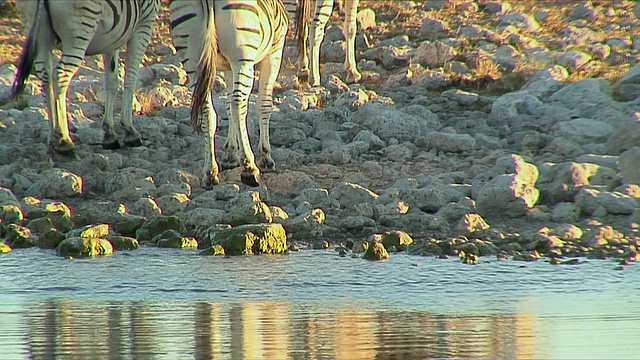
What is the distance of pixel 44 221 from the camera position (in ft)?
33.0

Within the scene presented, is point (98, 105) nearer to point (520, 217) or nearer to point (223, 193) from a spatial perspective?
point (223, 193)

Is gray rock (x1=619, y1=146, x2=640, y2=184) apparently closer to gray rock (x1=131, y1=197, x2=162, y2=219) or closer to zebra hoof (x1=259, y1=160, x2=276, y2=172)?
zebra hoof (x1=259, y1=160, x2=276, y2=172)

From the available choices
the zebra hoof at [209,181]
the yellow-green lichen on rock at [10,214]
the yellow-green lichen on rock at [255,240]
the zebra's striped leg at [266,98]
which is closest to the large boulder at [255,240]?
the yellow-green lichen on rock at [255,240]

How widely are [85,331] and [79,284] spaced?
1.78 metres

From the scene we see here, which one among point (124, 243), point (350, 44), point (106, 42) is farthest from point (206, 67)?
point (350, 44)

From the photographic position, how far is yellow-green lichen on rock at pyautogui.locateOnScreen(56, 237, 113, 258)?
907cm

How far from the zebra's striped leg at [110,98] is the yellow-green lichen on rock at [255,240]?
154 inches

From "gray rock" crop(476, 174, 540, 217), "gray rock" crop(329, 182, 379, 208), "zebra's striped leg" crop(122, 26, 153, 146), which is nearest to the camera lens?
"gray rock" crop(476, 174, 540, 217)

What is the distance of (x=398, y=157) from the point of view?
1248 cm

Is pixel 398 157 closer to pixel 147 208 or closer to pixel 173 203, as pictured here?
pixel 173 203

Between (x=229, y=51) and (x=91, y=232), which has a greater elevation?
(x=229, y=51)

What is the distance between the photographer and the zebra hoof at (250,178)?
11.3 metres

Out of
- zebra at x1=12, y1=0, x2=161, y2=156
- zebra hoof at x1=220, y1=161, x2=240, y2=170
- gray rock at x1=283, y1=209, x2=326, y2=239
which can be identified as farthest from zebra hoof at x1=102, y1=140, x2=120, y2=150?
gray rock at x1=283, y1=209, x2=326, y2=239

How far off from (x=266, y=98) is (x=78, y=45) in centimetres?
187
